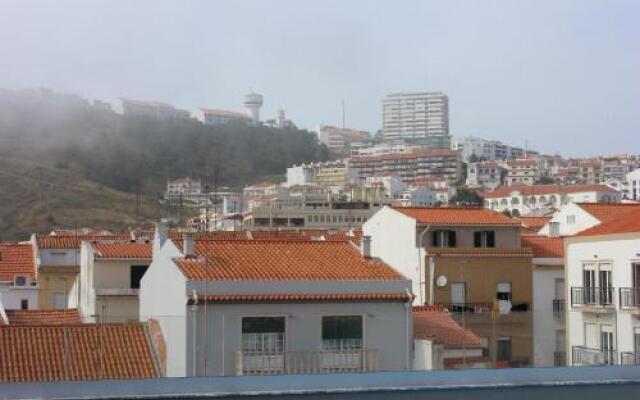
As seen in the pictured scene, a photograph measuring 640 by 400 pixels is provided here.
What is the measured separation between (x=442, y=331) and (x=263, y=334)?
12.8 feet

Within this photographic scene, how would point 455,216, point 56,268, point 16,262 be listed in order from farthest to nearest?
point 16,262 < point 56,268 < point 455,216

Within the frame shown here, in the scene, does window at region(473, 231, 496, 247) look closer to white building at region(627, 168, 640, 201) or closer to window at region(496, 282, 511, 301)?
window at region(496, 282, 511, 301)

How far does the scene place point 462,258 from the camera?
32094mm

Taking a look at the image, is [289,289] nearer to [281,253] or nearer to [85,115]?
[281,253]

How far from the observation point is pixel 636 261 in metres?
20.9

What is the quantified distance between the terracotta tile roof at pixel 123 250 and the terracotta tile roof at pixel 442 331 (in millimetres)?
9439

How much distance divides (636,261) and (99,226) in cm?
9250

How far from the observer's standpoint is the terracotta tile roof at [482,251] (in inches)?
1262

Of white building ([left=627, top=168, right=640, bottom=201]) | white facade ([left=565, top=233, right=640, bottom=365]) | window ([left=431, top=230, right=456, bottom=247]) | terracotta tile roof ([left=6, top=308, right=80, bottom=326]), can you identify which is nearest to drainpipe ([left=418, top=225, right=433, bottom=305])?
window ([left=431, top=230, right=456, bottom=247])

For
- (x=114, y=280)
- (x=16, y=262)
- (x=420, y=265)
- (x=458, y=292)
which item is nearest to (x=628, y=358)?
(x=114, y=280)

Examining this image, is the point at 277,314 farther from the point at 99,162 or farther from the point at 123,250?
the point at 99,162

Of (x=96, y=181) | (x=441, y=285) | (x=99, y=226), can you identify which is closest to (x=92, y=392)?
(x=441, y=285)

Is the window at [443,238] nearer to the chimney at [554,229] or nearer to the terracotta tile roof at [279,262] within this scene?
the chimney at [554,229]

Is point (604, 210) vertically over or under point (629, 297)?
over
